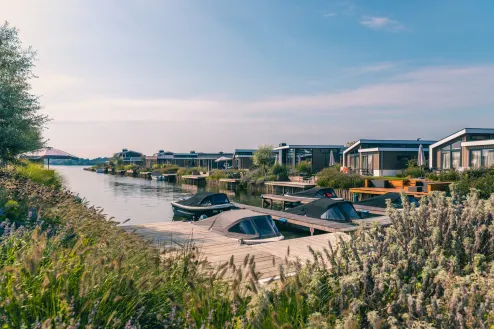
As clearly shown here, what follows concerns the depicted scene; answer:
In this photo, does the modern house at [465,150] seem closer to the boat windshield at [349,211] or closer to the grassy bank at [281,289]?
the boat windshield at [349,211]

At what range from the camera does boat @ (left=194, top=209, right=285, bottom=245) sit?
42.3 ft

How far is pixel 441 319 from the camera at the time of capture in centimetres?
299

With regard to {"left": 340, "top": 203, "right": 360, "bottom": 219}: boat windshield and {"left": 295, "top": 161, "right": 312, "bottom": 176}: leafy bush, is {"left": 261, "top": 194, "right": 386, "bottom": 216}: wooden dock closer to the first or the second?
{"left": 340, "top": 203, "right": 360, "bottom": 219}: boat windshield

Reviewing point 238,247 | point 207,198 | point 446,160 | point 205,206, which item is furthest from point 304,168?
point 238,247

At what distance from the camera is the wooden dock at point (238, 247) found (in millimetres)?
8039

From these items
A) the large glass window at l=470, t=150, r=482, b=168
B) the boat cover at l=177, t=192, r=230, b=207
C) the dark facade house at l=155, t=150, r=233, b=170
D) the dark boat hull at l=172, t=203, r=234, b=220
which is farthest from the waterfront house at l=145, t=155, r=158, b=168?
the large glass window at l=470, t=150, r=482, b=168

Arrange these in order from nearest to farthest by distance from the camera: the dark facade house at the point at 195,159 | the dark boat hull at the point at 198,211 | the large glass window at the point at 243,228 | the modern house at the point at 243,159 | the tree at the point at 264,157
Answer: the large glass window at the point at 243,228 < the dark boat hull at the point at 198,211 < the tree at the point at 264,157 < the modern house at the point at 243,159 < the dark facade house at the point at 195,159

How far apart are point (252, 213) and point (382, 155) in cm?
3041

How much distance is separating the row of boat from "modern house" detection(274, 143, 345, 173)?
2386 centimetres

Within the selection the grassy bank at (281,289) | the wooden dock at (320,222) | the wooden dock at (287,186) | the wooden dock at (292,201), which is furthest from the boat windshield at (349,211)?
the wooden dock at (287,186)

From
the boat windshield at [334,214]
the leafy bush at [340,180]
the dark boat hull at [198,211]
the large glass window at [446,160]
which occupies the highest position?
the large glass window at [446,160]

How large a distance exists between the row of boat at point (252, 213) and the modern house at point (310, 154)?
23.9m

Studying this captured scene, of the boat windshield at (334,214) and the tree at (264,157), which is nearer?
the boat windshield at (334,214)

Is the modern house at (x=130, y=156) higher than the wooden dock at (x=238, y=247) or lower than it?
higher
